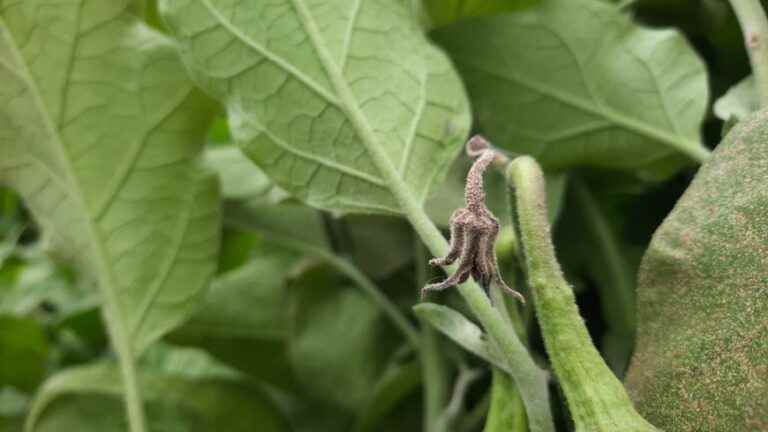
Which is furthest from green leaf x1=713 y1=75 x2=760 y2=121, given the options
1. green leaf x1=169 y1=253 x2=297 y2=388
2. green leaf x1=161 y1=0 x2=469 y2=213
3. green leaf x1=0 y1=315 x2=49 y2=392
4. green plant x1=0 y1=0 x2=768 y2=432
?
green leaf x1=0 y1=315 x2=49 y2=392

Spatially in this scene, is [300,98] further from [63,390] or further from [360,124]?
[63,390]

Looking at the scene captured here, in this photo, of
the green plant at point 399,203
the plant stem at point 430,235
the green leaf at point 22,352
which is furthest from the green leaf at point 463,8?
the green leaf at point 22,352

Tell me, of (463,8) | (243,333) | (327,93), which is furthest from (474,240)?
(243,333)

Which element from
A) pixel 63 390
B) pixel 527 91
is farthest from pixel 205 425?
pixel 527 91

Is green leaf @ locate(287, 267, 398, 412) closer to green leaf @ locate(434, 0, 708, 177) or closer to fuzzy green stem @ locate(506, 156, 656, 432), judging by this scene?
green leaf @ locate(434, 0, 708, 177)

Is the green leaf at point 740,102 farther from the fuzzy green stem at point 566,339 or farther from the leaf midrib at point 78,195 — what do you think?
the leaf midrib at point 78,195
